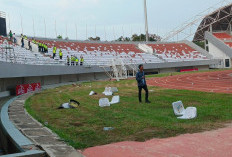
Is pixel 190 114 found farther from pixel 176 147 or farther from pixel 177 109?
pixel 176 147

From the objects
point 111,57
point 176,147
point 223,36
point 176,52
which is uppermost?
point 223,36

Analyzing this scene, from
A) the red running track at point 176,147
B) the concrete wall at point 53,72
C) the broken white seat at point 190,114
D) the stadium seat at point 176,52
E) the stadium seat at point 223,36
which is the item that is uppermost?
the stadium seat at point 223,36

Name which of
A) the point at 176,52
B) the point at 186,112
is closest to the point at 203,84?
the point at 186,112

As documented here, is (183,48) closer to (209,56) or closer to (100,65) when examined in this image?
(209,56)

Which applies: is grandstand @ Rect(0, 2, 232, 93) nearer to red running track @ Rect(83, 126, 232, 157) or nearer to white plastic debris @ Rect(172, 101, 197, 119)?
white plastic debris @ Rect(172, 101, 197, 119)

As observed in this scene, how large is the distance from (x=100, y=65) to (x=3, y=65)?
21.7 meters

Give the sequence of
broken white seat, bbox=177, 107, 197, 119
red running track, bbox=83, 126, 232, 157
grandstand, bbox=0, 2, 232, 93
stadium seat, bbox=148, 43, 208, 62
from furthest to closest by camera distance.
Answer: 1. stadium seat, bbox=148, 43, 208, 62
2. grandstand, bbox=0, 2, 232, 93
3. broken white seat, bbox=177, 107, 197, 119
4. red running track, bbox=83, 126, 232, 157

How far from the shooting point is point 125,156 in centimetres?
496

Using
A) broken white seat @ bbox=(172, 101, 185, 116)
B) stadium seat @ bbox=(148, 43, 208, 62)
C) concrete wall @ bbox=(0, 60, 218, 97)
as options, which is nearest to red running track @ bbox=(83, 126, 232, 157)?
broken white seat @ bbox=(172, 101, 185, 116)

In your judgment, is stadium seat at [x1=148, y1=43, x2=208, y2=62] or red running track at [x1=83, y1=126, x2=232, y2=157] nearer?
red running track at [x1=83, y1=126, x2=232, y2=157]

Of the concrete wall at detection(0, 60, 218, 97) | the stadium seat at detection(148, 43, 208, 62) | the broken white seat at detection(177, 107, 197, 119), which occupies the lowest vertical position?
the broken white seat at detection(177, 107, 197, 119)

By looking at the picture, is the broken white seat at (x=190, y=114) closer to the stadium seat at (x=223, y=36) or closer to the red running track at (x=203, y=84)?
the red running track at (x=203, y=84)

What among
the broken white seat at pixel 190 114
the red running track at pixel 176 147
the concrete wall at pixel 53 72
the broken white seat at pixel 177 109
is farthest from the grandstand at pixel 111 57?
the red running track at pixel 176 147

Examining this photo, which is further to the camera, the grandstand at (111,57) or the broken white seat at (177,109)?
the grandstand at (111,57)
